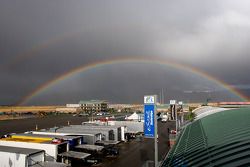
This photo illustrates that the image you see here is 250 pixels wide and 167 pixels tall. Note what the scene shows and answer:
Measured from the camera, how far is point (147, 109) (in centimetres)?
1816

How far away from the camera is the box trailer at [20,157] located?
80.7ft

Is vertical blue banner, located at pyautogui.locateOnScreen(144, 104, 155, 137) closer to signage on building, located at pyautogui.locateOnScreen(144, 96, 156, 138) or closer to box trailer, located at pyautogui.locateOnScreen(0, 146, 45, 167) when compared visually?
signage on building, located at pyautogui.locateOnScreen(144, 96, 156, 138)

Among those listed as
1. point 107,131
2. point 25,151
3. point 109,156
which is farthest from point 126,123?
point 25,151

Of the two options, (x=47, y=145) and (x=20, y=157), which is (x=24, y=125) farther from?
(x=20, y=157)

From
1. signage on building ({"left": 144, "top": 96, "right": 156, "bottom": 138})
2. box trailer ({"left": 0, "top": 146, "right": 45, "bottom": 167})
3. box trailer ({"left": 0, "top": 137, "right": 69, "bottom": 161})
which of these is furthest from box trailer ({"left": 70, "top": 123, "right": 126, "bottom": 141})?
signage on building ({"left": 144, "top": 96, "right": 156, "bottom": 138})

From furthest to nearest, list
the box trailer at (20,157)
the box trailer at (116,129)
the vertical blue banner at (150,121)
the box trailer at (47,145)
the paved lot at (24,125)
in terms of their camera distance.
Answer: the paved lot at (24,125) → the box trailer at (116,129) → the box trailer at (47,145) → the box trailer at (20,157) → the vertical blue banner at (150,121)

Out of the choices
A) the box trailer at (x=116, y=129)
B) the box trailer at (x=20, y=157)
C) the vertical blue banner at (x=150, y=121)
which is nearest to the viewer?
the vertical blue banner at (x=150, y=121)

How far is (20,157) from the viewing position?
24703mm

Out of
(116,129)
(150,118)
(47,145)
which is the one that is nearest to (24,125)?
(116,129)

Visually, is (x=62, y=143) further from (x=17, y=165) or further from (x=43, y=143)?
(x=17, y=165)

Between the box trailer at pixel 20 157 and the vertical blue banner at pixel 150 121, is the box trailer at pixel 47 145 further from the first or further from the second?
the vertical blue banner at pixel 150 121

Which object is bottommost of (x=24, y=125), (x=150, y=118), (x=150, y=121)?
(x=24, y=125)

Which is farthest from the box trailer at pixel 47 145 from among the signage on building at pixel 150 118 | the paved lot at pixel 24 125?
the paved lot at pixel 24 125

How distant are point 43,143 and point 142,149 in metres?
21.9
